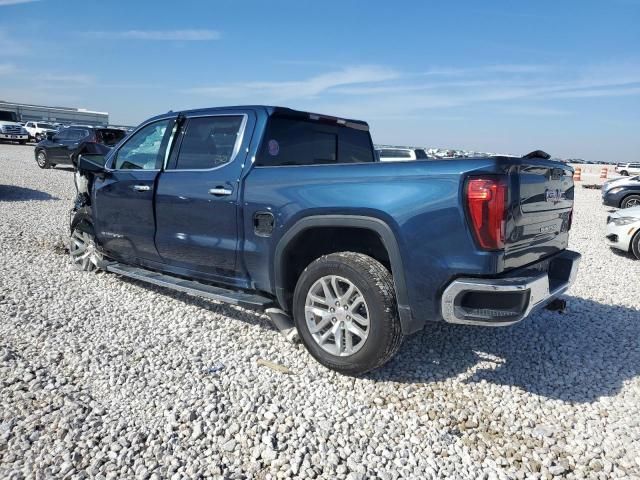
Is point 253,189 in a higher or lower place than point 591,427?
higher

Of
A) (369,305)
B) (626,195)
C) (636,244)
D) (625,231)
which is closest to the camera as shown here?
(369,305)

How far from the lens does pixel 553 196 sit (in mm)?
3348

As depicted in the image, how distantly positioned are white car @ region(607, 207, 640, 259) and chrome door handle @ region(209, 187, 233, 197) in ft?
23.2

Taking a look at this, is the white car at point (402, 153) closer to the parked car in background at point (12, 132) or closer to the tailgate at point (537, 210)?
the tailgate at point (537, 210)

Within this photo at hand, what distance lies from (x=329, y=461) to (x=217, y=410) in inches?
31.0

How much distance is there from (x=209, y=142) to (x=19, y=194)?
9811 mm

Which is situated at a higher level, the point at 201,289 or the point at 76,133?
the point at 76,133

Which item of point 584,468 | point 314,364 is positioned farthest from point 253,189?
point 584,468

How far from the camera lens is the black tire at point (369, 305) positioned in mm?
3053

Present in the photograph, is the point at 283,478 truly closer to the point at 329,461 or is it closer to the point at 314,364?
the point at 329,461

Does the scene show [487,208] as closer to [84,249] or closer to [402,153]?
[84,249]

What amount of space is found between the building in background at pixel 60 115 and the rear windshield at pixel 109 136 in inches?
2312

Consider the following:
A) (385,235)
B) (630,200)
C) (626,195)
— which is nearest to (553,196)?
(385,235)

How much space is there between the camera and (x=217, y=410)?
2.86m
